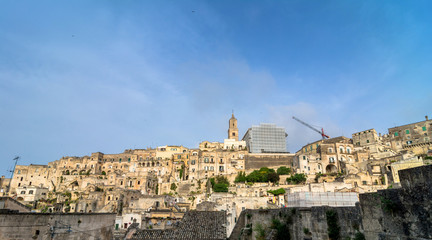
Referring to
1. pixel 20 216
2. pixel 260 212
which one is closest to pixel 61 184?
pixel 20 216

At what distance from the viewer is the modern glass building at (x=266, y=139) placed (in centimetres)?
10225

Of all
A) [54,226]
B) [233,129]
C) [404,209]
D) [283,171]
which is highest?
[233,129]

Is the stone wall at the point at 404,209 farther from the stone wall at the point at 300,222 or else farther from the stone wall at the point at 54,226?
the stone wall at the point at 54,226

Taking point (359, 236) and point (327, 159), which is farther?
point (327, 159)

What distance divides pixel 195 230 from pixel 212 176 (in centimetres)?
4793

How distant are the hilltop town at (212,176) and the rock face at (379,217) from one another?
25.0 metres

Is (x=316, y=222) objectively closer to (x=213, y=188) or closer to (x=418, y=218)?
(x=418, y=218)

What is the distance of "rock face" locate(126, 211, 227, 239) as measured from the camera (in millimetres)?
27062

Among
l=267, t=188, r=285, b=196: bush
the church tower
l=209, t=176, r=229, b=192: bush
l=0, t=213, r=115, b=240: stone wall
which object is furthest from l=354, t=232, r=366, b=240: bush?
the church tower

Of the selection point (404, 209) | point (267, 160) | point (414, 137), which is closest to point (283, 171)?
point (267, 160)

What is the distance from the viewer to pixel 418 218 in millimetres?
6887

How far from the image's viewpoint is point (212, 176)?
2977 inches

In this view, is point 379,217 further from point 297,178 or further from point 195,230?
point 297,178

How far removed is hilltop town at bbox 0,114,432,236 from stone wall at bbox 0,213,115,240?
12424 millimetres
